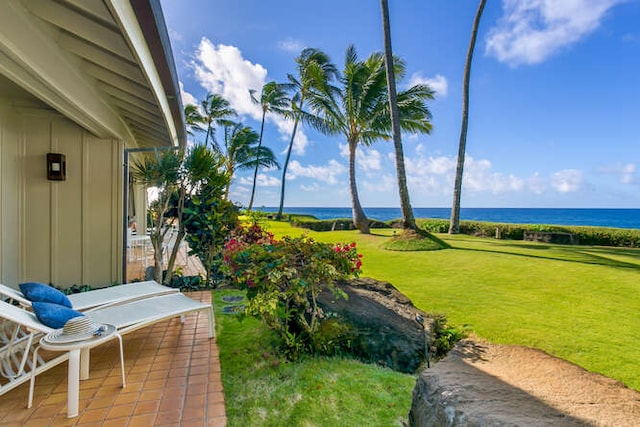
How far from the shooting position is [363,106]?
13.2m

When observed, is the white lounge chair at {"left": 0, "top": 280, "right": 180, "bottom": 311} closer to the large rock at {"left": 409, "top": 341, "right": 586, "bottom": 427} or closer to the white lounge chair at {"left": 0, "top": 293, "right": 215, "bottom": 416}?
the white lounge chair at {"left": 0, "top": 293, "right": 215, "bottom": 416}

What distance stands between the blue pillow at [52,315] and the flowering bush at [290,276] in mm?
1434

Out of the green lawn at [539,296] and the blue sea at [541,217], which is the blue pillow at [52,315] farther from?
the blue sea at [541,217]

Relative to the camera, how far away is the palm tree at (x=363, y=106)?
1313 cm

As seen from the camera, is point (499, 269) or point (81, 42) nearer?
point (81, 42)

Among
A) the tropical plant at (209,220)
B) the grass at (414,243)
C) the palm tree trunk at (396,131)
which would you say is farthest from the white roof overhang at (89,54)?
the palm tree trunk at (396,131)

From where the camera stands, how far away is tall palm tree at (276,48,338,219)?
45.2 feet

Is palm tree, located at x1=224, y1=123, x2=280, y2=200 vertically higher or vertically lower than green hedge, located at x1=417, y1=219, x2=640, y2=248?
higher

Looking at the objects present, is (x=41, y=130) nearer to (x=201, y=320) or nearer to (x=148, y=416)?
(x=201, y=320)

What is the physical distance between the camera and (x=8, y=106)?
4.09 m

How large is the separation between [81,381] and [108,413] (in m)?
0.66

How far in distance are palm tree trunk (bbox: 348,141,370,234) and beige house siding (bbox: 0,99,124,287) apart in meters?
10.3

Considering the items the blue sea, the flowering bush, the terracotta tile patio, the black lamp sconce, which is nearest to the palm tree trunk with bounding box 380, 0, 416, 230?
the flowering bush

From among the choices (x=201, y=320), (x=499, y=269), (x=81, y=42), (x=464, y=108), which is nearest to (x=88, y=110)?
(x=81, y=42)
